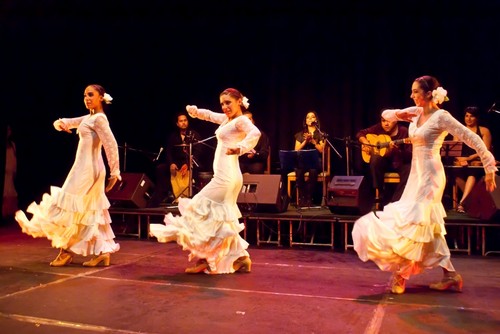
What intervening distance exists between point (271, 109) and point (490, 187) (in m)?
5.74

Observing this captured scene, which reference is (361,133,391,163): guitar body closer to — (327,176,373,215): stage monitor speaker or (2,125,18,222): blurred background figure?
(327,176,373,215): stage monitor speaker

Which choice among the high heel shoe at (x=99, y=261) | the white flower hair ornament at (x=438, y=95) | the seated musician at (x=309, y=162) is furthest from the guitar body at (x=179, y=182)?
the white flower hair ornament at (x=438, y=95)

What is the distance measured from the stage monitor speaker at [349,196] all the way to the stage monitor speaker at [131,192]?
9.47 ft

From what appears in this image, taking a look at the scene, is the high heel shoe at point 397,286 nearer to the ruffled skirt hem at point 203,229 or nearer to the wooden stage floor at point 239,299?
the wooden stage floor at point 239,299

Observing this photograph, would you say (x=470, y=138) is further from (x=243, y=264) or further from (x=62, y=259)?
(x=62, y=259)

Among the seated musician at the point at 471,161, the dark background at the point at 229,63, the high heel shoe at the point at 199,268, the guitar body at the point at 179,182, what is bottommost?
the high heel shoe at the point at 199,268

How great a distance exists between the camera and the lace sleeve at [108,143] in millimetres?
5301

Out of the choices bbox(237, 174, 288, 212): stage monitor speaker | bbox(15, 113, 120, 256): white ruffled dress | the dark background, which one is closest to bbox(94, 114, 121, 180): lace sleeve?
bbox(15, 113, 120, 256): white ruffled dress

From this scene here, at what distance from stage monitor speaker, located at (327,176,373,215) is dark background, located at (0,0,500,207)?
1.93 meters

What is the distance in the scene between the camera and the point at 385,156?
7.63 m

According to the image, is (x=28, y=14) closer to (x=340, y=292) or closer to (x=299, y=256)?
(x=299, y=256)

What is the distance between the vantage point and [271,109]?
9562 mm

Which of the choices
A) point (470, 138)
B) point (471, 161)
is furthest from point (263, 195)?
point (470, 138)

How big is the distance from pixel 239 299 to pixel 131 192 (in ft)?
13.5
